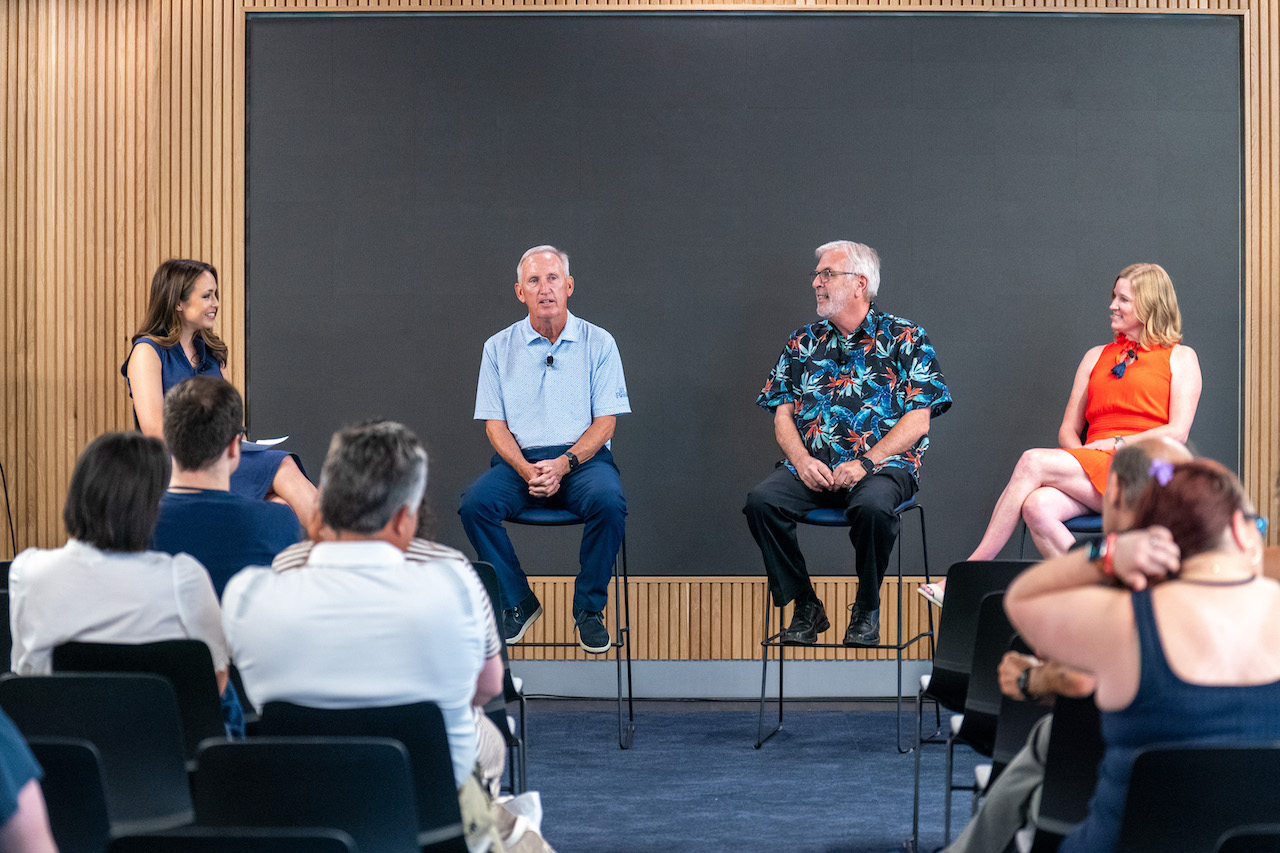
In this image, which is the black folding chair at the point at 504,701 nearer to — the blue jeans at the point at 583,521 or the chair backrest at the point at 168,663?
the chair backrest at the point at 168,663

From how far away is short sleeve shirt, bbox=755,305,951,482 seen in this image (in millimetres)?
4383

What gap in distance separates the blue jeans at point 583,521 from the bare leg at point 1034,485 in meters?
1.37

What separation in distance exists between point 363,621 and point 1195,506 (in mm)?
1293

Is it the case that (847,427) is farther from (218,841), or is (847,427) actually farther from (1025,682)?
(218,841)

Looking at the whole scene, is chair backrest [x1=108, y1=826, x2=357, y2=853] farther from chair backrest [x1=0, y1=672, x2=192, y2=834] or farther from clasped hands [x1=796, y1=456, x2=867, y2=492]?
clasped hands [x1=796, y1=456, x2=867, y2=492]

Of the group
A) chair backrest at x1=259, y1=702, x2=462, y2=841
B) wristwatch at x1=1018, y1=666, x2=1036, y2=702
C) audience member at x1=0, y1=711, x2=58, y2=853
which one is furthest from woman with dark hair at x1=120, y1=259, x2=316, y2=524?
audience member at x1=0, y1=711, x2=58, y2=853

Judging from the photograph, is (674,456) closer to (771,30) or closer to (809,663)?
(809,663)

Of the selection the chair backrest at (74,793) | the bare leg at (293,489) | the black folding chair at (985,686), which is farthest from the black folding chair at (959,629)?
the bare leg at (293,489)

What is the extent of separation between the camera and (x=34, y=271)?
5199 mm

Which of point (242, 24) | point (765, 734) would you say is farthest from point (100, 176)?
point (765, 734)

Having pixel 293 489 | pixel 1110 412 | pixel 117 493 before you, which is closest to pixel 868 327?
pixel 1110 412

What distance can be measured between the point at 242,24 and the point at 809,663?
372 cm

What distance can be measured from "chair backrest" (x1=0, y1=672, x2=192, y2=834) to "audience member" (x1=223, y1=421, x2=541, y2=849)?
0.17 metres

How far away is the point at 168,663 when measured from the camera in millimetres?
2062
